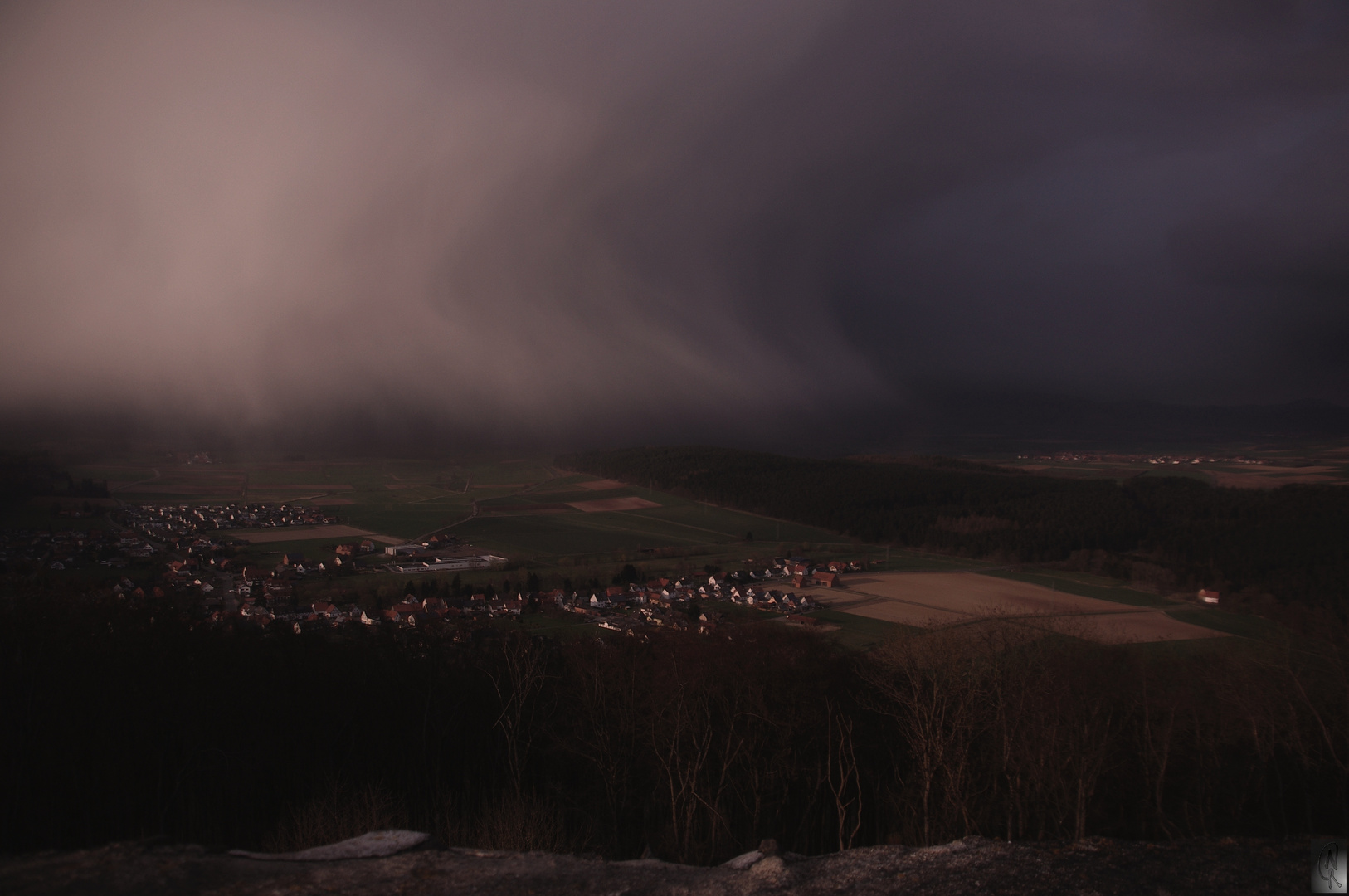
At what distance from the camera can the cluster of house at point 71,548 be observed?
25.5 meters

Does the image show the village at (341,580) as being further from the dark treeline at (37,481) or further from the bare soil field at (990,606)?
the dark treeline at (37,481)

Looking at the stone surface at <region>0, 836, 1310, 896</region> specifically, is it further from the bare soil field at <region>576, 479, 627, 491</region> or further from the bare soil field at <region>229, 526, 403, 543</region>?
the bare soil field at <region>576, 479, 627, 491</region>

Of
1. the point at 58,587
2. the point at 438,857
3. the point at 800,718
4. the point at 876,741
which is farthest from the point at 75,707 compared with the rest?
the point at 876,741

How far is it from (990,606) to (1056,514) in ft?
64.5

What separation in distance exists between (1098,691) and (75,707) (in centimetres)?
1695

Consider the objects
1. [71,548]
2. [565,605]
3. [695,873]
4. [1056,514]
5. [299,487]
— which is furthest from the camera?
[299,487]

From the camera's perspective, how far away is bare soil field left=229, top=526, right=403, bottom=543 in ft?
120

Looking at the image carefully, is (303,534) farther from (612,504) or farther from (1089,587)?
(1089,587)

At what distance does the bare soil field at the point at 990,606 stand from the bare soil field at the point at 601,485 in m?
32.6

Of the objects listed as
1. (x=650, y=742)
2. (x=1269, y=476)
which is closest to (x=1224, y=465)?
(x=1269, y=476)

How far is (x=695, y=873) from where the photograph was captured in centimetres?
701

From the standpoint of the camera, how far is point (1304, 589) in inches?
900

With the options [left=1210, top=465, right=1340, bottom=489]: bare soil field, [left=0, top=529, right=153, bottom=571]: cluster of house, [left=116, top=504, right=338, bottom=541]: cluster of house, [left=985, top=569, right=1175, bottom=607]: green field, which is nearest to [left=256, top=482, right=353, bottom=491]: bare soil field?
[left=116, top=504, right=338, bottom=541]: cluster of house

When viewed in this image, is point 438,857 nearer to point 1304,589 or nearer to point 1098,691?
point 1098,691
